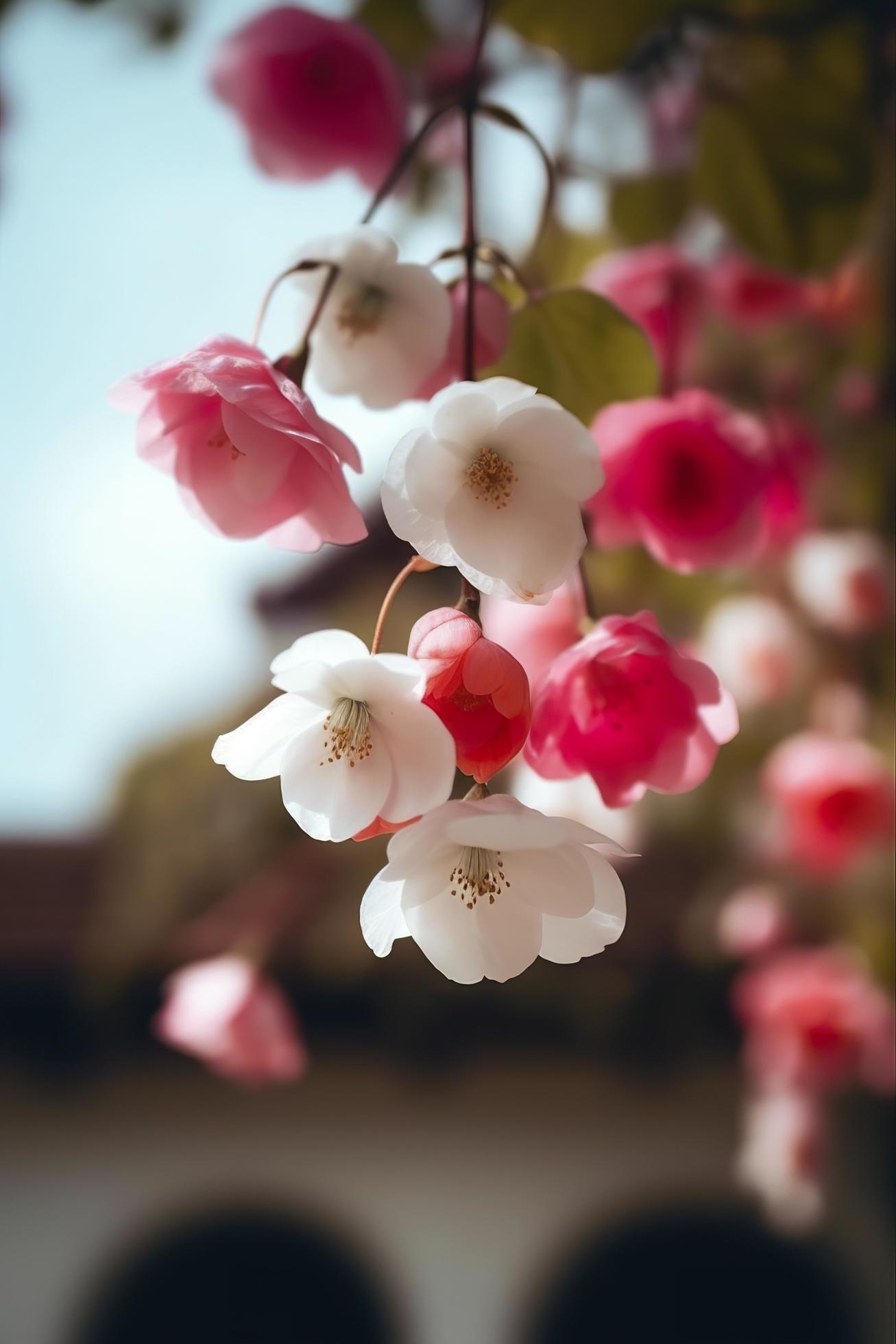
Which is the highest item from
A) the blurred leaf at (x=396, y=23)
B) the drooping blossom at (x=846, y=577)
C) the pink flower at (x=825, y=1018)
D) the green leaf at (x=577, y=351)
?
the blurred leaf at (x=396, y=23)

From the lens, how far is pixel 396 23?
34.4 inches

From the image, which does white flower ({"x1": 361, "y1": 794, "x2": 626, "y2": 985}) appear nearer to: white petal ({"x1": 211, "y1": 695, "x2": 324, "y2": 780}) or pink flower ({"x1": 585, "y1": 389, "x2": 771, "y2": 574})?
white petal ({"x1": 211, "y1": 695, "x2": 324, "y2": 780})

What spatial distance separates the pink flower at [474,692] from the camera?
35cm

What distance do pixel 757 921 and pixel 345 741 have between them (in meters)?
1.32

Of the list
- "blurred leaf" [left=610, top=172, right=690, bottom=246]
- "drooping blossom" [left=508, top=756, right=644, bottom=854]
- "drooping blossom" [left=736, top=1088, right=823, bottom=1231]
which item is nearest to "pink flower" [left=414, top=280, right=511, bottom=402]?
"drooping blossom" [left=508, top=756, right=644, bottom=854]

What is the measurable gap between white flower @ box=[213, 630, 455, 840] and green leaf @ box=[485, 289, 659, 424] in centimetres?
20

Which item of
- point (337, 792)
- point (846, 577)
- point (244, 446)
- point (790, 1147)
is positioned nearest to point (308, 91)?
point (244, 446)

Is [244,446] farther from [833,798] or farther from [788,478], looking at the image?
[833,798]

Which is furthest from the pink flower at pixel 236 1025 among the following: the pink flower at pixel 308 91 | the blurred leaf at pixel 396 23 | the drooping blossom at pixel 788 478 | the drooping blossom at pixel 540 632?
the blurred leaf at pixel 396 23

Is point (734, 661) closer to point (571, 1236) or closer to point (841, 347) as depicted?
point (841, 347)

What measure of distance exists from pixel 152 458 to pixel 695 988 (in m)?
1.91

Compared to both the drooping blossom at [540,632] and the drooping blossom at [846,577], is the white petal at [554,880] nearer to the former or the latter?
the drooping blossom at [540,632]

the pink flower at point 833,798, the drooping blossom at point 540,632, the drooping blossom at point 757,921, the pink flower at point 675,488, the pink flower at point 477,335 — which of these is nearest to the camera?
the pink flower at point 477,335

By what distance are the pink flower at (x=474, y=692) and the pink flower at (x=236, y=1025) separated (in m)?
0.95
